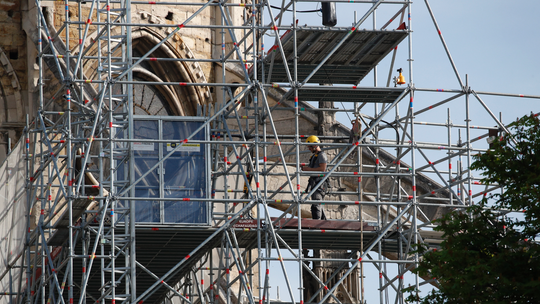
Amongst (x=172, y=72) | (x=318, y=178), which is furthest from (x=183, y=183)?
(x=172, y=72)

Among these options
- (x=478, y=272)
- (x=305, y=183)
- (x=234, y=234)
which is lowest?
(x=478, y=272)

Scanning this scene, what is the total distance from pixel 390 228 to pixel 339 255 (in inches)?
256

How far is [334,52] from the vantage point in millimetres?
21312

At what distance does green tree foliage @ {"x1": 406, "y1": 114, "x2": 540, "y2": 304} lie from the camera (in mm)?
15078

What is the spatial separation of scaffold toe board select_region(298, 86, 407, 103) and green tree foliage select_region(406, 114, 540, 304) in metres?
4.16

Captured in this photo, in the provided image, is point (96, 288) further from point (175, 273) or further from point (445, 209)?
point (445, 209)

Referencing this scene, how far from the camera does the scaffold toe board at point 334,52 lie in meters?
20.6

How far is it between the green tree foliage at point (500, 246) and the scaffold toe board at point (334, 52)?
4668 millimetres

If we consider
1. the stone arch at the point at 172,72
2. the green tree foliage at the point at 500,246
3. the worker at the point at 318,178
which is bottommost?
the green tree foliage at the point at 500,246

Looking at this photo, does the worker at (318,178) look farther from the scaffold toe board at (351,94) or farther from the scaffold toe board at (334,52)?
the scaffold toe board at (334,52)

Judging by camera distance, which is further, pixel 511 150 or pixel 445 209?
pixel 445 209

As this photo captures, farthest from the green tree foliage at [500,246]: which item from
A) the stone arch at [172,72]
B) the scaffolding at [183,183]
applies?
the stone arch at [172,72]

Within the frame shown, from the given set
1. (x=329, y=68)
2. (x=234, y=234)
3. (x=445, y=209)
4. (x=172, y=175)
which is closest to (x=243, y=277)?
(x=234, y=234)

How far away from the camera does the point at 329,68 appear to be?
Answer: 22.0 meters
